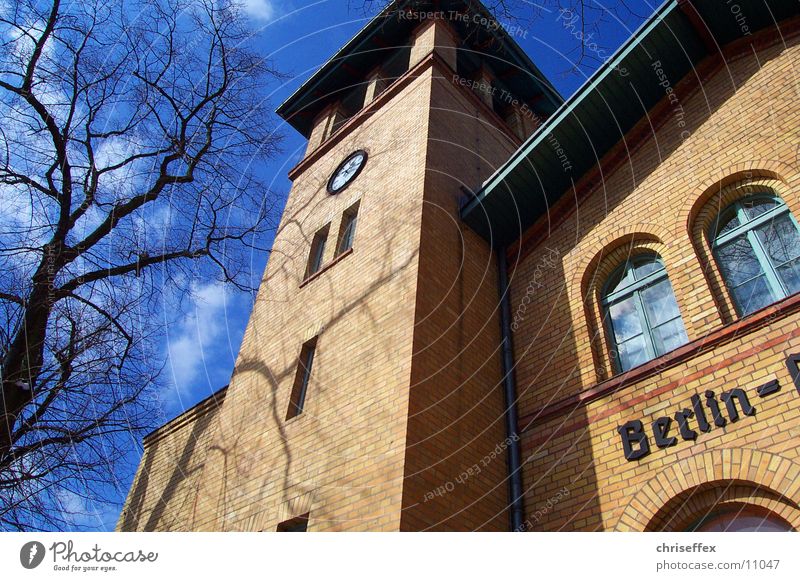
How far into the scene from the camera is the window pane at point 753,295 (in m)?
6.57

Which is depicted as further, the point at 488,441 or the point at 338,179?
the point at 338,179

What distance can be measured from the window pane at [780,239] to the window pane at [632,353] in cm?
177

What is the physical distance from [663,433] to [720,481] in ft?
2.54

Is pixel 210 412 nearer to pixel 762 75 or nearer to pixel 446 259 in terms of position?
pixel 446 259

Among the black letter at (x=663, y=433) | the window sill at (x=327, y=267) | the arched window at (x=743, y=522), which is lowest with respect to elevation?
the arched window at (x=743, y=522)

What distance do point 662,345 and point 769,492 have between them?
7.40ft

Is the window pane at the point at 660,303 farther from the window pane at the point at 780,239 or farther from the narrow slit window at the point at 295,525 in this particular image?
the narrow slit window at the point at 295,525

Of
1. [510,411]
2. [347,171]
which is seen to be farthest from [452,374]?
[347,171]

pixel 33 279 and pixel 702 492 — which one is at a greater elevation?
pixel 33 279

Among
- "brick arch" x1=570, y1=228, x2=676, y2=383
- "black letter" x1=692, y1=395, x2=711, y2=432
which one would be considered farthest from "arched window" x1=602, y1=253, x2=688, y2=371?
"black letter" x1=692, y1=395, x2=711, y2=432

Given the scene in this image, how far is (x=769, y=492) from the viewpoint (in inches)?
211

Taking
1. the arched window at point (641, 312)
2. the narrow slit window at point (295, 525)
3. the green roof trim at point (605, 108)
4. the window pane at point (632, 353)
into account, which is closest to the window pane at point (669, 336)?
the arched window at point (641, 312)

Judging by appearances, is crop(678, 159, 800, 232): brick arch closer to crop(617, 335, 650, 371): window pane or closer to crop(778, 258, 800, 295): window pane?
crop(778, 258, 800, 295): window pane

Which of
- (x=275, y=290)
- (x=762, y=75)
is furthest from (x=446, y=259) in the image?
(x=762, y=75)
